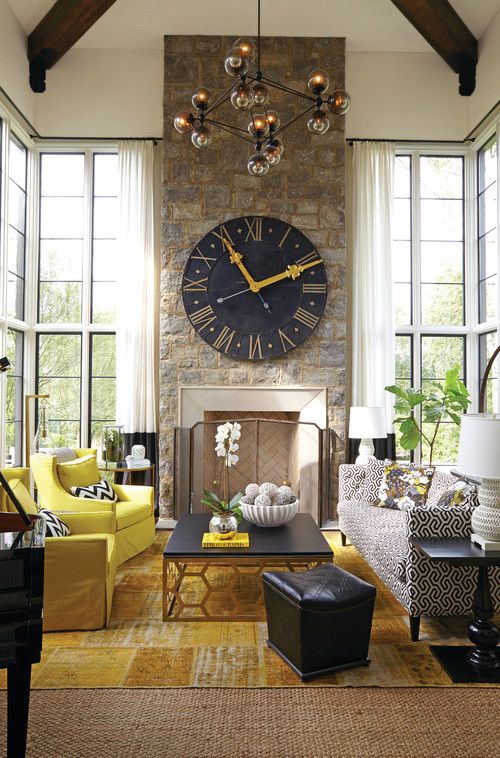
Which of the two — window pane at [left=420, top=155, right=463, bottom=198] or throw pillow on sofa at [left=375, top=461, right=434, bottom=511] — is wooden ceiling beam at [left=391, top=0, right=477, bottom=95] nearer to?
window pane at [left=420, top=155, right=463, bottom=198]

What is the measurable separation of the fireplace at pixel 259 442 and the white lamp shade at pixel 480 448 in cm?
310

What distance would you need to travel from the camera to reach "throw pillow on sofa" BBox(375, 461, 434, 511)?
15.6 ft

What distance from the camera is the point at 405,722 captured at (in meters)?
2.47

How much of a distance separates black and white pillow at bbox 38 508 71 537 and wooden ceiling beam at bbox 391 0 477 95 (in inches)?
225

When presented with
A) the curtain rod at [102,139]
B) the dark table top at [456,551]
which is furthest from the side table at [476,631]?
the curtain rod at [102,139]

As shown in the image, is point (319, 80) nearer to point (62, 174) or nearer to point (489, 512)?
point (489, 512)

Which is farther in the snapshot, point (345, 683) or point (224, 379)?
point (224, 379)

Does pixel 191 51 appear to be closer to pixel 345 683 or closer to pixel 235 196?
pixel 235 196

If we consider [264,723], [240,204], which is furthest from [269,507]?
[240,204]

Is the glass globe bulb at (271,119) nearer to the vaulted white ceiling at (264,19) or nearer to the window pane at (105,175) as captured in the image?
the vaulted white ceiling at (264,19)

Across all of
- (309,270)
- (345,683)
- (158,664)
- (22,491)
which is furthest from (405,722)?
(309,270)

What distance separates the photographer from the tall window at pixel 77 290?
21.9 feet

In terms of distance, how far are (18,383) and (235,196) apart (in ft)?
10.1

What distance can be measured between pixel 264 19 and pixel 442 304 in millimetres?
3570
